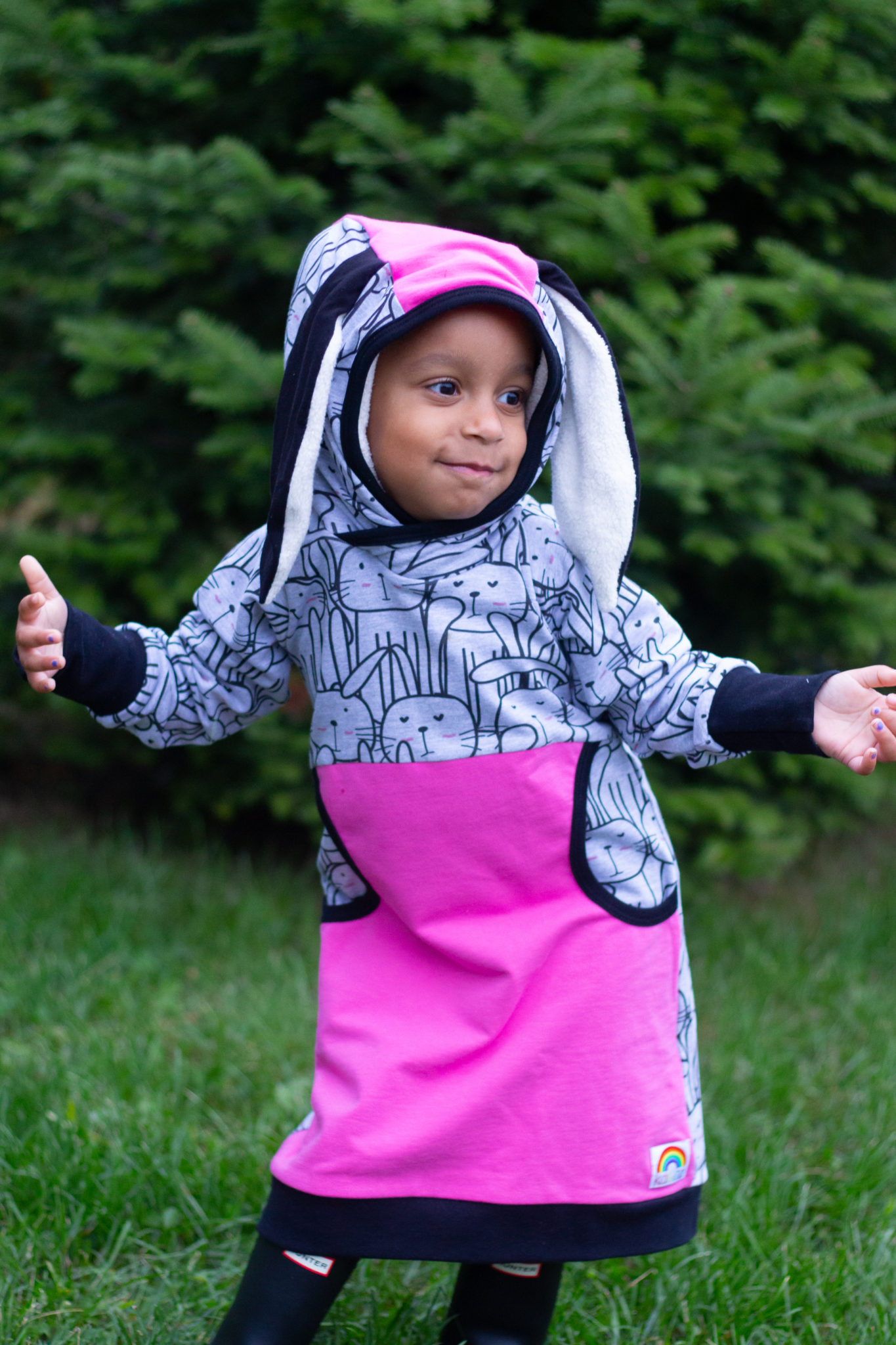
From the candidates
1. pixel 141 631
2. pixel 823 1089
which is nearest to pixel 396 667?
pixel 141 631

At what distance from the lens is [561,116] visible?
3.15m

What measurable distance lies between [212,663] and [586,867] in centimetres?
59

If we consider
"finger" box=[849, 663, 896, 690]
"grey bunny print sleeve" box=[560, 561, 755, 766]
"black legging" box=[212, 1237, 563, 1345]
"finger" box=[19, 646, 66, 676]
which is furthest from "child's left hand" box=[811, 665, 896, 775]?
"finger" box=[19, 646, 66, 676]

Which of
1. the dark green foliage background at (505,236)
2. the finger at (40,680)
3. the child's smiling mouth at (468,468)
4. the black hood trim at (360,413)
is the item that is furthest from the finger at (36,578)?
the dark green foliage background at (505,236)

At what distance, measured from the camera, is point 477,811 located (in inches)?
67.1

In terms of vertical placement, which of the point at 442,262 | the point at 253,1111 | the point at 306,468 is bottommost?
the point at 253,1111

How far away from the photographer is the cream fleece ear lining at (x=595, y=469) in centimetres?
176

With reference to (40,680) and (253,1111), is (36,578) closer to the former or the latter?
(40,680)

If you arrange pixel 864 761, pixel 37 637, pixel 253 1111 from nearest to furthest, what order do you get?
1. pixel 864 761
2. pixel 37 637
3. pixel 253 1111

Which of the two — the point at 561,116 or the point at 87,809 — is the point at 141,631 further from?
the point at 87,809

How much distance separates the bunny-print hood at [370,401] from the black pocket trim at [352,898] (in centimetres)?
30

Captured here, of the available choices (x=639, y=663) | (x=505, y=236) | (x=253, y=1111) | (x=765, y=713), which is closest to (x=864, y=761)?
(x=765, y=713)

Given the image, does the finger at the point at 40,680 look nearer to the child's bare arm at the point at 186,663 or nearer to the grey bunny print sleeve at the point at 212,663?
the child's bare arm at the point at 186,663

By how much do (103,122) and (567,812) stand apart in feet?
9.57
